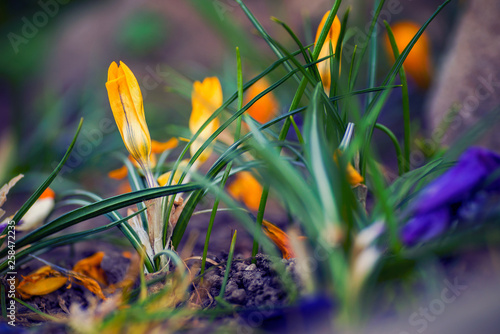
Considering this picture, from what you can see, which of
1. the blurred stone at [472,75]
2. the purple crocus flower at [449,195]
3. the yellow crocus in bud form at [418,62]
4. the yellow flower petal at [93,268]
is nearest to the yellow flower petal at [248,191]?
the yellow flower petal at [93,268]

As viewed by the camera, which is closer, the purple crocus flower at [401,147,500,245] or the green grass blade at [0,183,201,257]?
the purple crocus flower at [401,147,500,245]

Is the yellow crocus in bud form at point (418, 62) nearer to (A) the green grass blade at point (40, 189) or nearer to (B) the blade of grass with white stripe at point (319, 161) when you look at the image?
(B) the blade of grass with white stripe at point (319, 161)

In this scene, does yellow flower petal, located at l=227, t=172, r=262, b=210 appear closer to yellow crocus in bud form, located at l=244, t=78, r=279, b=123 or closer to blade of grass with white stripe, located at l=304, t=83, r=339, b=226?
yellow crocus in bud form, located at l=244, t=78, r=279, b=123

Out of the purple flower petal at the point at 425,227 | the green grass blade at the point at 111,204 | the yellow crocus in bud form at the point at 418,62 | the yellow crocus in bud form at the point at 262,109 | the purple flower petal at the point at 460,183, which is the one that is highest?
the yellow crocus in bud form at the point at 418,62

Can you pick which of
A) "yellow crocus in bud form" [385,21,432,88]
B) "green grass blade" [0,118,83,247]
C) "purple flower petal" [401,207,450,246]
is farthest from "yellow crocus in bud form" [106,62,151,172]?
"yellow crocus in bud form" [385,21,432,88]

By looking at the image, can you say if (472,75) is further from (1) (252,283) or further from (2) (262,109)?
(1) (252,283)

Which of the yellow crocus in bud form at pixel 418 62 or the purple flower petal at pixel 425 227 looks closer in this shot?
the purple flower petal at pixel 425 227
